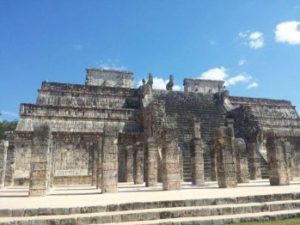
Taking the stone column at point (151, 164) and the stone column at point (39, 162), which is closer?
the stone column at point (39, 162)

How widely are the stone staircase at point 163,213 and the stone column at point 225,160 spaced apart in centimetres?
571

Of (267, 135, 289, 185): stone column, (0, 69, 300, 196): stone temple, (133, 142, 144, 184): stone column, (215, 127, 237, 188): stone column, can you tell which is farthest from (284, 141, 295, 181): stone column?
(133, 142, 144, 184): stone column

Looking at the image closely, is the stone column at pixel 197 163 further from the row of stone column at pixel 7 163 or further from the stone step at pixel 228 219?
the row of stone column at pixel 7 163

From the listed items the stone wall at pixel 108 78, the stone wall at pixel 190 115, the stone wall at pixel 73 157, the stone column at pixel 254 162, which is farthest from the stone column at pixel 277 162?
the stone wall at pixel 108 78

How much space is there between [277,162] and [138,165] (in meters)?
8.37

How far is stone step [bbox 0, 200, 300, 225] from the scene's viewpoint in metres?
6.16

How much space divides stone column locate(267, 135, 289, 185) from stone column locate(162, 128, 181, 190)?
487 centimetres

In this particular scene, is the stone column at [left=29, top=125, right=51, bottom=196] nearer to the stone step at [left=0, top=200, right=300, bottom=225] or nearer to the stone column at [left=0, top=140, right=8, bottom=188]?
the stone step at [left=0, top=200, right=300, bottom=225]

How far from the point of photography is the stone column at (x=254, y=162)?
19672 mm

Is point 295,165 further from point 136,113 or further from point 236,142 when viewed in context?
point 136,113

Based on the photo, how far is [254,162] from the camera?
19891 mm

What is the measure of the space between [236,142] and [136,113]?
9.66 meters

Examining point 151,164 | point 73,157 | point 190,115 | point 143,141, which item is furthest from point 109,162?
point 190,115

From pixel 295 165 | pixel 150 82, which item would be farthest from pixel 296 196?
pixel 150 82
